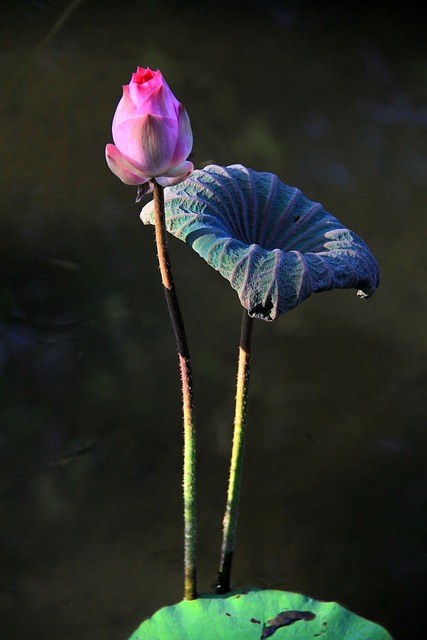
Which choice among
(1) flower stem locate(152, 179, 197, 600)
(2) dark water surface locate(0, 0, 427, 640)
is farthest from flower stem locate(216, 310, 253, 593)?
(2) dark water surface locate(0, 0, 427, 640)

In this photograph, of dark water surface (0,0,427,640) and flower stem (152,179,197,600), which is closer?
flower stem (152,179,197,600)

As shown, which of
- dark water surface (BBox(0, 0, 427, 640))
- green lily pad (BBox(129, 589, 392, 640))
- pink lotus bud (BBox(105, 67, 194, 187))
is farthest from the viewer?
dark water surface (BBox(0, 0, 427, 640))

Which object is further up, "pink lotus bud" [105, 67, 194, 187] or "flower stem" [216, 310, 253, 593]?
"pink lotus bud" [105, 67, 194, 187]

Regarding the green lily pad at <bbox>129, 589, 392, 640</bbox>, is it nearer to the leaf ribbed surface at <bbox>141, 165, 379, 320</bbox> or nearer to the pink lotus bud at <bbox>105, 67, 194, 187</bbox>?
the leaf ribbed surface at <bbox>141, 165, 379, 320</bbox>

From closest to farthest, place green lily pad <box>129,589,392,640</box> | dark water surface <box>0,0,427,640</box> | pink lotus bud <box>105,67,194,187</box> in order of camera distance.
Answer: pink lotus bud <box>105,67,194,187</box>, green lily pad <box>129,589,392,640</box>, dark water surface <box>0,0,427,640</box>

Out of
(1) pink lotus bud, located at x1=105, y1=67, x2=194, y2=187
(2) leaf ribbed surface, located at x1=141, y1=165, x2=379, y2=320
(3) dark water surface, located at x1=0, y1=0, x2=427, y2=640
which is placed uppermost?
(1) pink lotus bud, located at x1=105, y1=67, x2=194, y2=187

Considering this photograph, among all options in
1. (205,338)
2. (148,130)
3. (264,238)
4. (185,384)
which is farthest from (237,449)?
(205,338)

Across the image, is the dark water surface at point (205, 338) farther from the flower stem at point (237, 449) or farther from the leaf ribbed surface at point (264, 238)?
the leaf ribbed surface at point (264, 238)

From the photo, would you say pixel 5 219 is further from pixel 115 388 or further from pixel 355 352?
pixel 355 352

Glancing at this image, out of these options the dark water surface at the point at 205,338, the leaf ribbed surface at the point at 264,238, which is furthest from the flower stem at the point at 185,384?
the dark water surface at the point at 205,338
